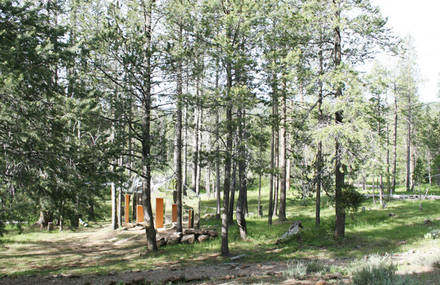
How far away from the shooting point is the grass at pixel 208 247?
38.3ft

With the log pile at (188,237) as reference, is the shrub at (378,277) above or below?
above

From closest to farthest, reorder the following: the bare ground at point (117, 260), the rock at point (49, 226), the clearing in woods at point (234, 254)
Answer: the bare ground at point (117, 260) < the clearing in woods at point (234, 254) < the rock at point (49, 226)

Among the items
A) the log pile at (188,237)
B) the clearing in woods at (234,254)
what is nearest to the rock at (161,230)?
the clearing in woods at (234,254)

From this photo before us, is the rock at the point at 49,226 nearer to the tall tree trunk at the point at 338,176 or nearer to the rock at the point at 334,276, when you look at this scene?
the tall tree trunk at the point at 338,176

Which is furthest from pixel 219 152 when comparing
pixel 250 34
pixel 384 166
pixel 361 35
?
pixel 361 35

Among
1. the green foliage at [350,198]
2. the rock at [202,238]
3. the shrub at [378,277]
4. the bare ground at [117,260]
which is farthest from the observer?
the rock at [202,238]

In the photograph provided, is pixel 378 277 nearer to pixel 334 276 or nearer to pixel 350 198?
pixel 334 276

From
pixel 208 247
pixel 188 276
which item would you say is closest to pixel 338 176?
pixel 208 247

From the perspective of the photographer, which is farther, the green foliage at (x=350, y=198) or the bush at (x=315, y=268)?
the green foliage at (x=350, y=198)

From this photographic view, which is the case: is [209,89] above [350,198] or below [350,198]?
above

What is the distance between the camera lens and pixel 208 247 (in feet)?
44.8

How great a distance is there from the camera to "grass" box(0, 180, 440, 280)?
11680 mm

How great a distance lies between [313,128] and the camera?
1257 cm

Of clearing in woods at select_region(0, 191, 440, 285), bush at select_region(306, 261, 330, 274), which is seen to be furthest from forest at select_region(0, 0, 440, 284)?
bush at select_region(306, 261, 330, 274)
